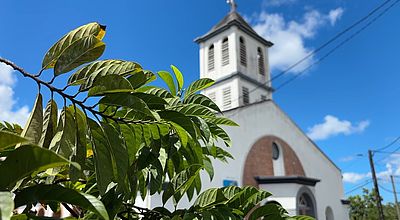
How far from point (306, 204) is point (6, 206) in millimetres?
15324

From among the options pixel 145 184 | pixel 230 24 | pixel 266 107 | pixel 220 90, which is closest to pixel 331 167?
pixel 266 107

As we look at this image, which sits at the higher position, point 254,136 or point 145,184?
point 254,136

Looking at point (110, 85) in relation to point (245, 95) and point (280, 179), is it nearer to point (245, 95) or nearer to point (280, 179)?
point (280, 179)

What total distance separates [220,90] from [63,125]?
17349mm

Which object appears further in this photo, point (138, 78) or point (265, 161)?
point (265, 161)

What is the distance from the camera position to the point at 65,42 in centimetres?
90

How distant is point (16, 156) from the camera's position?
626mm

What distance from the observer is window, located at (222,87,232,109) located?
17.5m

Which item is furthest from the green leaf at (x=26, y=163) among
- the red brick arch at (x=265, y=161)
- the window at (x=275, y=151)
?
the window at (x=275, y=151)

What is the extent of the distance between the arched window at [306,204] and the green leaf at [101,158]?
14244mm

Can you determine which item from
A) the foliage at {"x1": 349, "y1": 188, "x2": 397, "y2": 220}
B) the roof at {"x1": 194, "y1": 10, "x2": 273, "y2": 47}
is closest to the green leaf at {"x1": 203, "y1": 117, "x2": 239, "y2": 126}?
the roof at {"x1": 194, "y1": 10, "x2": 273, "y2": 47}

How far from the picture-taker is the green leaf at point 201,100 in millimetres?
1259

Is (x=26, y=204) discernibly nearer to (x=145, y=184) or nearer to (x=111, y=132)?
(x=111, y=132)

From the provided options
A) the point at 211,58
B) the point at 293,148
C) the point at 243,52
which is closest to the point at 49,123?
the point at 293,148
